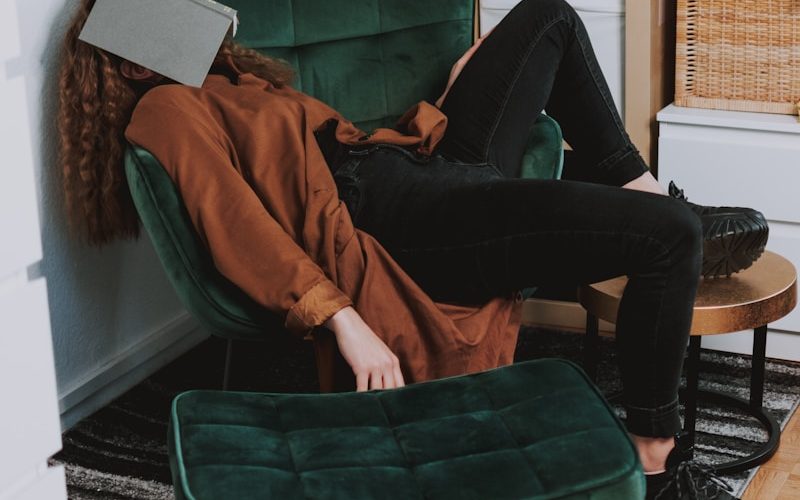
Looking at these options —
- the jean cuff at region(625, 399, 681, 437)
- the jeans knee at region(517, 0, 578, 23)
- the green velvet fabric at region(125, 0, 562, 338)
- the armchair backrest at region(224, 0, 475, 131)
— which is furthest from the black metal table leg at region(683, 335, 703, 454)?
the armchair backrest at region(224, 0, 475, 131)

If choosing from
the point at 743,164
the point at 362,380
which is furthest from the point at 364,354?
the point at 743,164

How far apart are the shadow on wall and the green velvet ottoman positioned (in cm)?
84

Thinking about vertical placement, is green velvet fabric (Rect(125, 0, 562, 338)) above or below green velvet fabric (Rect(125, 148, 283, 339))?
above

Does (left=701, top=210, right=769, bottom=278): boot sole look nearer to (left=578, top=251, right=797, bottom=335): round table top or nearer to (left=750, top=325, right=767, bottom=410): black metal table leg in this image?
(left=578, top=251, right=797, bottom=335): round table top

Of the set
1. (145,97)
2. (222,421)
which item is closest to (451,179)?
(145,97)

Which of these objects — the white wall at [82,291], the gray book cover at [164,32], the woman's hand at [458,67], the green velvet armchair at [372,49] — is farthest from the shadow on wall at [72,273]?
the woman's hand at [458,67]

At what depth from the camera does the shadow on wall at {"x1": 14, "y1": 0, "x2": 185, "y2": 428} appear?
1950mm

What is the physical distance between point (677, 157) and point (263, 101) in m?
0.95

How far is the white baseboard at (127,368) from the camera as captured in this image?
2.14 meters

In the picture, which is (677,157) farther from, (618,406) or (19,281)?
(19,281)

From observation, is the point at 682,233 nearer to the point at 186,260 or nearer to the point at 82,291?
the point at 186,260

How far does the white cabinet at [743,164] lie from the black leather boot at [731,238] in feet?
1.40

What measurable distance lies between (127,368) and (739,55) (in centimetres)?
142

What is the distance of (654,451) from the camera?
1.62 m
